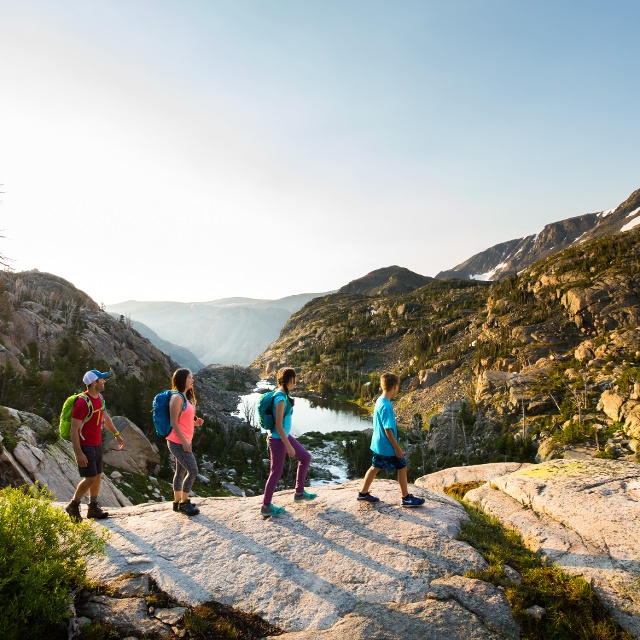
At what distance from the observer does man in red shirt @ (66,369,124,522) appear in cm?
805

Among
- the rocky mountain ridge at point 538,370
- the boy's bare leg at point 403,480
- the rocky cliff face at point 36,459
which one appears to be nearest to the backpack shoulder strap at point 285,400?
the boy's bare leg at point 403,480

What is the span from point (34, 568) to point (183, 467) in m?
3.99

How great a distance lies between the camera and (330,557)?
6809 millimetres

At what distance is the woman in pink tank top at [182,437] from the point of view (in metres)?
8.21

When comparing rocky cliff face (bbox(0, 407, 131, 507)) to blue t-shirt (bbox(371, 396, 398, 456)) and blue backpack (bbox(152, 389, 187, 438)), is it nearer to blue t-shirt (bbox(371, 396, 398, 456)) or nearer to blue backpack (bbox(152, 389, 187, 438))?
blue backpack (bbox(152, 389, 187, 438))

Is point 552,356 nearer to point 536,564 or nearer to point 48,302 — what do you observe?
point 536,564

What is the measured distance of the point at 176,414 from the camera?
8.19m

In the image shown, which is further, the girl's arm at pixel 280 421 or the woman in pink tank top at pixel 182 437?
the woman in pink tank top at pixel 182 437

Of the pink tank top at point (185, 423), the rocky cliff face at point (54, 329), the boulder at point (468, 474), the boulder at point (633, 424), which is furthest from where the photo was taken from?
the rocky cliff face at point (54, 329)

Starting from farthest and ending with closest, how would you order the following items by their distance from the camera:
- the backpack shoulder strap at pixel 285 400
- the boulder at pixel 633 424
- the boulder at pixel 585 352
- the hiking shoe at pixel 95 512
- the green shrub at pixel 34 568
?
the boulder at pixel 585 352 < the boulder at pixel 633 424 < the hiking shoe at pixel 95 512 < the backpack shoulder strap at pixel 285 400 < the green shrub at pixel 34 568

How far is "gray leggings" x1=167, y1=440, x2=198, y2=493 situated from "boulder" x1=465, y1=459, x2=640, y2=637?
23.1 ft

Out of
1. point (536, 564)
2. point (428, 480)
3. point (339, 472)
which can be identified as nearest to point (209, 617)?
point (536, 564)

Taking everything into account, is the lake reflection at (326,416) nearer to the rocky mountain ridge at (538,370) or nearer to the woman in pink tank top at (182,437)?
the rocky mountain ridge at (538,370)

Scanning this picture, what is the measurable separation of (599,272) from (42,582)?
377 ft
